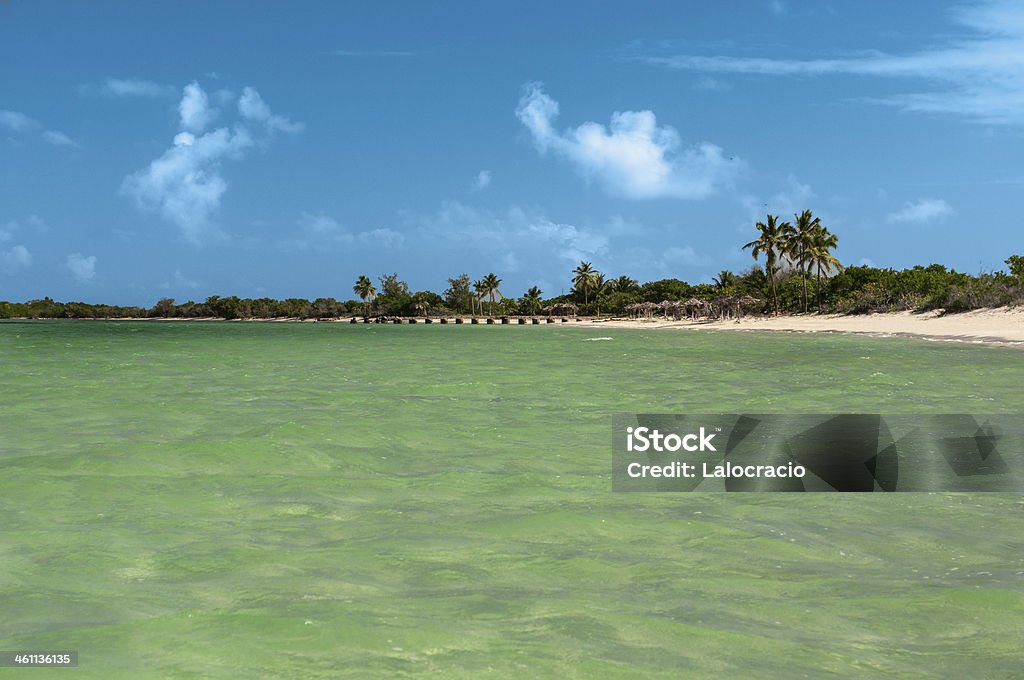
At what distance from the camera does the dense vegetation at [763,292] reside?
63.6m

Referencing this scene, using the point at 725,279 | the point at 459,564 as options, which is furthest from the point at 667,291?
the point at 459,564

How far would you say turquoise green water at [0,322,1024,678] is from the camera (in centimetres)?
438

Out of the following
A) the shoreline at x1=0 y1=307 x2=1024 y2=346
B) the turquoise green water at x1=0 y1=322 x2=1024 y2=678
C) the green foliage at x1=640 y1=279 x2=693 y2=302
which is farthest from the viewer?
the green foliage at x1=640 y1=279 x2=693 y2=302

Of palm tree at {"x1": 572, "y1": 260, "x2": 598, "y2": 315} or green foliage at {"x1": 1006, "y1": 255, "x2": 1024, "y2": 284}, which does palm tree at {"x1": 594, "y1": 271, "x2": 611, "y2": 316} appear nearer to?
palm tree at {"x1": 572, "y1": 260, "x2": 598, "y2": 315}

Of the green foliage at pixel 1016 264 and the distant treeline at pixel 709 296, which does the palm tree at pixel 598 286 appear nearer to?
the distant treeline at pixel 709 296

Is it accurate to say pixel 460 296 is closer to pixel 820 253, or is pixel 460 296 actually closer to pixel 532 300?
pixel 532 300

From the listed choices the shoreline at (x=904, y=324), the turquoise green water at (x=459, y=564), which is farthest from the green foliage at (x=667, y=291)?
the turquoise green water at (x=459, y=564)

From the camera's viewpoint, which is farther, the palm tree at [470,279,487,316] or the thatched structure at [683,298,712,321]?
the palm tree at [470,279,487,316]

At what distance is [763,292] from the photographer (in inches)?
3868

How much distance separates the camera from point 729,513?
25.0ft

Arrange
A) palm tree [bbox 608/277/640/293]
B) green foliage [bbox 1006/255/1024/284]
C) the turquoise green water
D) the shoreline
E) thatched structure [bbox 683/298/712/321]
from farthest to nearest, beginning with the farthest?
1. palm tree [bbox 608/277/640/293]
2. thatched structure [bbox 683/298/712/321]
3. green foliage [bbox 1006/255/1024/284]
4. the shoreline
5. the turquoise green water

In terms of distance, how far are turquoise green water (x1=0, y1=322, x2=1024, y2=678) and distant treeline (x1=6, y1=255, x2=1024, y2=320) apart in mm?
53270

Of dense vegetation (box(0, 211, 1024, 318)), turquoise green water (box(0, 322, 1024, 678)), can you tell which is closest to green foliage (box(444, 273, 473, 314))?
dense vegetation (box(0, 211, 1024, 318))

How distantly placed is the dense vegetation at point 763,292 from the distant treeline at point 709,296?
89 millimetres
